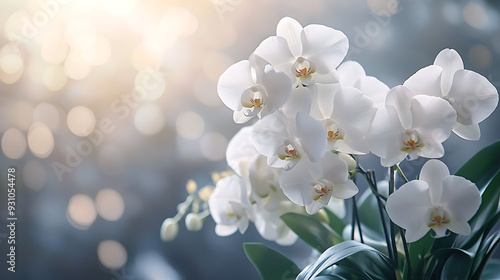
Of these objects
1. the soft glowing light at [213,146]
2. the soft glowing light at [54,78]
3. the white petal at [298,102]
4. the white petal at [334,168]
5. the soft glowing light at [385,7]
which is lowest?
the soft glowing light at [213,146]

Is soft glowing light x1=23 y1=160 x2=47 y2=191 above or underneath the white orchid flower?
underneath

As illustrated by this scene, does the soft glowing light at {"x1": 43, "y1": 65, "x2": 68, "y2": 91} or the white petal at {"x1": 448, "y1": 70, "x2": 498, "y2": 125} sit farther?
the soft glowing light at {"x1": 43, "y1": 65, "x2": 68, "y2": 91}

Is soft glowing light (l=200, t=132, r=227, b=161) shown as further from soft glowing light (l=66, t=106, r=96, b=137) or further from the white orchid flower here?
the white orchid flower

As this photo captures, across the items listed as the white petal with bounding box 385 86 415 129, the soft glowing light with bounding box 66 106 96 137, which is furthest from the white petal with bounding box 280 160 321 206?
the soft glowing light with bounding box 66 106 96 137

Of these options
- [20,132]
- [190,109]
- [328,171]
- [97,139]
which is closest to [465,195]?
[328,171]

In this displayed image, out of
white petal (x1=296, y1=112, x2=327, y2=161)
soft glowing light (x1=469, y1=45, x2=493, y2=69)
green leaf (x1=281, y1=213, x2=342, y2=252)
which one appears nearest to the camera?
white petal (x1=296, y1=112, x2=327, y2=161)

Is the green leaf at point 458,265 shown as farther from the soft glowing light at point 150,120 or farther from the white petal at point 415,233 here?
the soft glowing light at point 150,120

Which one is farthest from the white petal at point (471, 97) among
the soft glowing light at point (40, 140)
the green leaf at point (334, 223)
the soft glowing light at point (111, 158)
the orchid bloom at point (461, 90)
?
the soft glowing light at point (40, 140)

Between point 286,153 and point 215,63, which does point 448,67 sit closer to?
point 286,153
